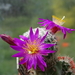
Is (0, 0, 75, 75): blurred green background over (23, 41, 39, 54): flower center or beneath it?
over

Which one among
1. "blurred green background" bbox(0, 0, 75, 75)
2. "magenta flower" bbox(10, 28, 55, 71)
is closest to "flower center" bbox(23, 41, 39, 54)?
"magenta flower" bbox(10, 28, 55, 71)

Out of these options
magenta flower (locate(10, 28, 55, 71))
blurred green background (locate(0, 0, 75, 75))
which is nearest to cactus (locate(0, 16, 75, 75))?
magenta flower (locate(10, 28, 55, 71))

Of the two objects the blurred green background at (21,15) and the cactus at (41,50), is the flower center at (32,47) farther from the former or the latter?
the blurred green background at (21,15)

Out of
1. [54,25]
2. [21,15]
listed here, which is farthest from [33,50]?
[21,15]

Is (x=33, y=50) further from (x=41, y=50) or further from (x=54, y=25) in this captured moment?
(x=54, y=25)

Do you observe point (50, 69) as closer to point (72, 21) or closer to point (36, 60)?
point (36, 60)

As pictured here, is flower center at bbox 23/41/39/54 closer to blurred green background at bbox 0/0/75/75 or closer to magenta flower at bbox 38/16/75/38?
magenta flower at bbox 38/16/75/38

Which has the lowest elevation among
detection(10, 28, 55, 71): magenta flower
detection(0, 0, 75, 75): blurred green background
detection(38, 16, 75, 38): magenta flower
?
detection(10, 28, 55, 71): magenta flower

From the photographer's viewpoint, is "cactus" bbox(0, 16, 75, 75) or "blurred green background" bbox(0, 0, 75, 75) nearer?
"cactus" bbox(0, 16, 75, 75)

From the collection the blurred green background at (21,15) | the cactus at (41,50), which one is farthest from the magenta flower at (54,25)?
the blurred green background at (21,15)
